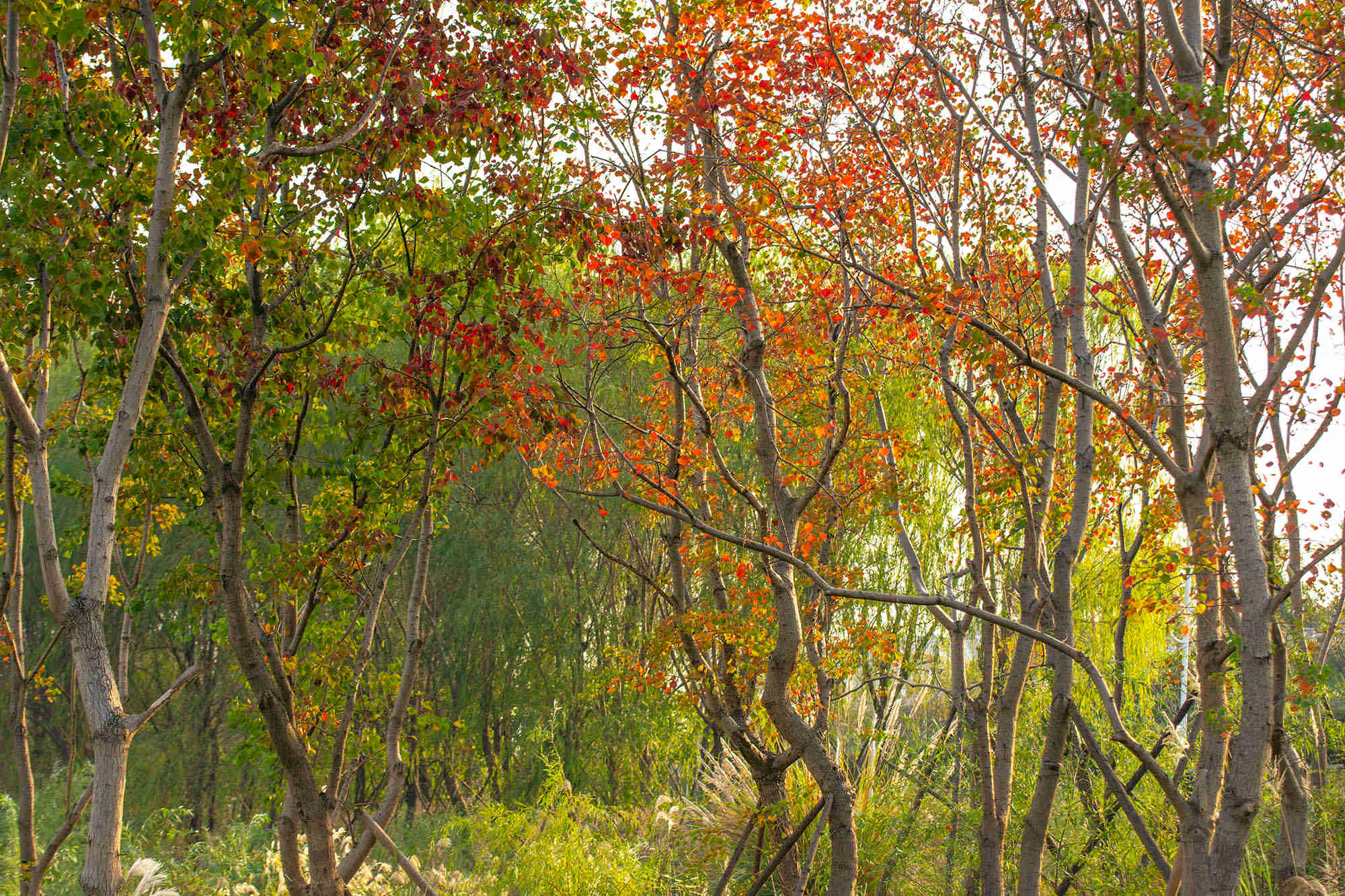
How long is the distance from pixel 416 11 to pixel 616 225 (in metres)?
1.07

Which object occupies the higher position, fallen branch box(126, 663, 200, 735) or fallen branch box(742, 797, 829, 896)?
fallen branch box(126, 663, 200, 735)

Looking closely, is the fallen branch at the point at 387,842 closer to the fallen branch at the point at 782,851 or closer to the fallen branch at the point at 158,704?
the fallen branch at the point at 158,704

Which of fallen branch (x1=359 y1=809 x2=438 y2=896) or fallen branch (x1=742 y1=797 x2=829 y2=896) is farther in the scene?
fallen branch (x1=742 y1=797 x2=829 y2=896)

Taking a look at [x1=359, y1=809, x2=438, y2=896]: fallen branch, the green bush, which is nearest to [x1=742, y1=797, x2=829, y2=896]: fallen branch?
[x1=359, y1=809, x2=438, y2=896]: fallen branch

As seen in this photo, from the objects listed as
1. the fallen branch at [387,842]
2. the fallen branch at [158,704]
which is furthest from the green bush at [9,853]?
the fallen branch at [158,704]

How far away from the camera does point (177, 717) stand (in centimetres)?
1348

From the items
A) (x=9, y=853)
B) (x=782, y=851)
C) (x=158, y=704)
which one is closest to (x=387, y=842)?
(x=158, y=704)

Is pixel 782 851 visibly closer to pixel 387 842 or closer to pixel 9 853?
pixel 387 842

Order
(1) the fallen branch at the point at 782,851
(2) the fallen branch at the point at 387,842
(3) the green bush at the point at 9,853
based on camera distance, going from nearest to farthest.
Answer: (2) the fallen branch at the point at 387,842 → (1) the fallen branch at the point at 782,851 → (3) the green bush at the point at 9,853

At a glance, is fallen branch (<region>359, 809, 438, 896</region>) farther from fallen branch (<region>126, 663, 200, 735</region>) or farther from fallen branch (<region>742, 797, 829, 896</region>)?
fallen branch (<region>742, 797, 829, 896</region>)

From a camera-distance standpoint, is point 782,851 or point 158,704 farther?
point 782,851

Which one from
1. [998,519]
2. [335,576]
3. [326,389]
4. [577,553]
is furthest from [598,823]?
[577,553]

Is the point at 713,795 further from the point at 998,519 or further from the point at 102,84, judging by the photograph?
the point at 102,84

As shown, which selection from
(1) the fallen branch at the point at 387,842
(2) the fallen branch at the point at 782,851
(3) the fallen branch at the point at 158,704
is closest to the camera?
(3) the fallen branch at the point at 158,704
